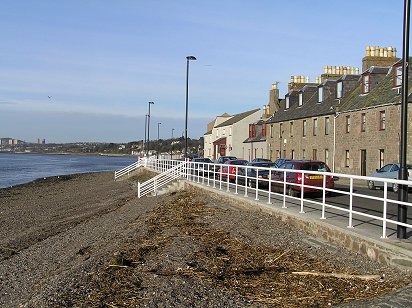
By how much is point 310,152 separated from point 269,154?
11257mm

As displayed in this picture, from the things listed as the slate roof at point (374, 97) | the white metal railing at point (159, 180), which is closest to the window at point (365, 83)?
the slate roof at point (374, 97)

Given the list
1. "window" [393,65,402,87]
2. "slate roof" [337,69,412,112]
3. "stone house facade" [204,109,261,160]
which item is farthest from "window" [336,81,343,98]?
"stone house facade" [204,109,261,160]

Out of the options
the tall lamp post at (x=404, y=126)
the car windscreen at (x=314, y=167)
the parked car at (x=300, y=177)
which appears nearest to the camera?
the tall lamp post at (x=404, y=126)

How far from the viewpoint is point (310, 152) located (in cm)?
4394

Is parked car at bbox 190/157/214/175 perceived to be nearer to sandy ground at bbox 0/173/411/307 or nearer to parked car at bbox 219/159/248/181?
parked car at bbox 219/159/248/181

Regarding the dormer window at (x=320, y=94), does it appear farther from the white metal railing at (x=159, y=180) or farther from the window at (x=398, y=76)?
the white metal railing at (x=159, y=180)

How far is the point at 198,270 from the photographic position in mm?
8039

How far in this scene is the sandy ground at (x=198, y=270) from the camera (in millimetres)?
6777

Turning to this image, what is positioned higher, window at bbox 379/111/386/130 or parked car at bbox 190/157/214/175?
window at bbox 379/111/386/130

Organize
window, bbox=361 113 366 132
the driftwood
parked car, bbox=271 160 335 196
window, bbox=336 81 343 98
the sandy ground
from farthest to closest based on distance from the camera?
window, bbox=336 81 343 98 < window, bbox=361 113 366 132 < parked car, bbox=271 160 335 196 < the driftwood < the sandy ground

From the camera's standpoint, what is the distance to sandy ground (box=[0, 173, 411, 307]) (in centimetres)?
678

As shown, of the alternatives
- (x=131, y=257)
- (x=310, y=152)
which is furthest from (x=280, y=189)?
(x=310, y=152)

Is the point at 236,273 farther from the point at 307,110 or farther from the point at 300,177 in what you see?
the point at 307,110

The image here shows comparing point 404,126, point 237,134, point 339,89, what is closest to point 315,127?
point 339,89
